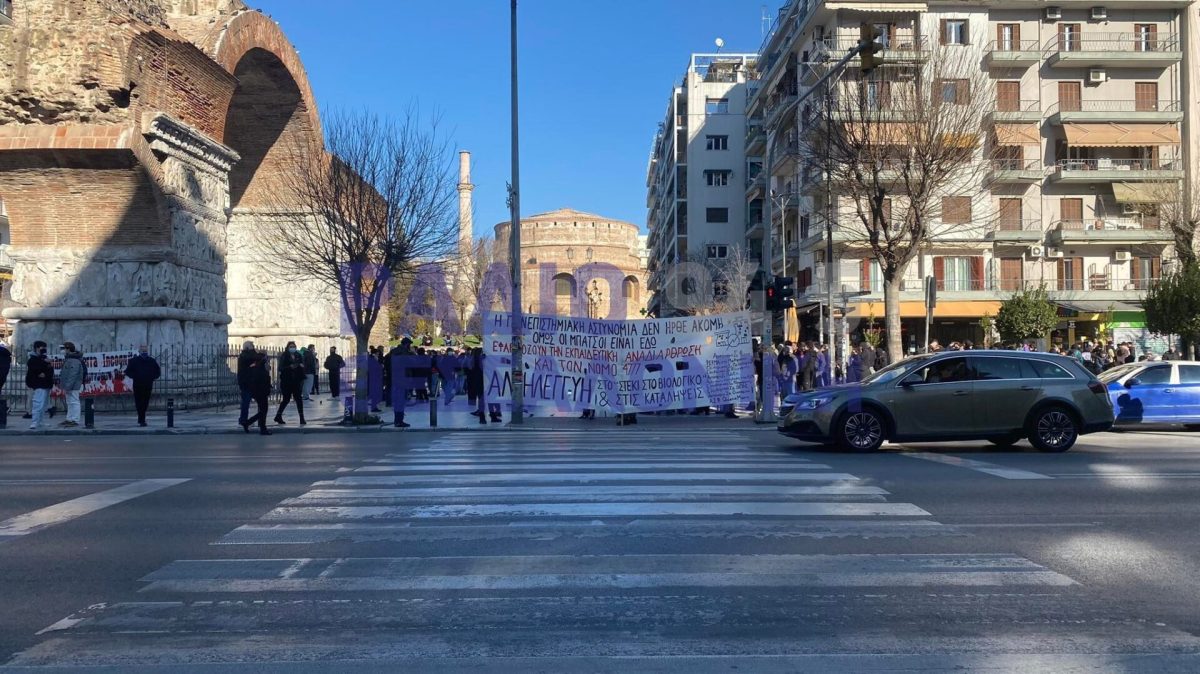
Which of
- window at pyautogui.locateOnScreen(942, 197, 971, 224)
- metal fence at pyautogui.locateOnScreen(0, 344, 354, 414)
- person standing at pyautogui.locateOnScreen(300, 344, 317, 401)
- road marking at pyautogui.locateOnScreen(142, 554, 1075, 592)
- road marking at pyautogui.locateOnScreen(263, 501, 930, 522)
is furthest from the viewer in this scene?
window at pyautogui.locateOnScreen(942, 197, 971, 224)

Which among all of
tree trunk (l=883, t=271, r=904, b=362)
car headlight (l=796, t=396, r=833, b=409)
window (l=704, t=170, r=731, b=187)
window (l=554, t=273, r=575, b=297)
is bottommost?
car headlight (l=796, t=396, r=833, b=409)

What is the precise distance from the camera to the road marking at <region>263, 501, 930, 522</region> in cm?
804

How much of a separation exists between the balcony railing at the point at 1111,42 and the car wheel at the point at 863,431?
36573 millimetres

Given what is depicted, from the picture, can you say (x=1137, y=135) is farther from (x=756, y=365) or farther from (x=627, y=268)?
(x=627, y=268)

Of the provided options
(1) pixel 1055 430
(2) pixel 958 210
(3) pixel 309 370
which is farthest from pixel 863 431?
(2) pixel 958 210

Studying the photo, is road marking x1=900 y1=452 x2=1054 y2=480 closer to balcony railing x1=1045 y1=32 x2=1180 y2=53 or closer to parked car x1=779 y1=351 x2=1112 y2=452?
parked car x1=779 y1=351 x2=1112 y2=452

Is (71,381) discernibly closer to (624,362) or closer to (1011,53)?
(624,362)

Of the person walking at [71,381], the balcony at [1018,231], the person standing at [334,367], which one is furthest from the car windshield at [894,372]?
the balcony at [1018,231]

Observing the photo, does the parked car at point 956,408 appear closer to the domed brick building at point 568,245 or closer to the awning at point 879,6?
the awning at point 879,6

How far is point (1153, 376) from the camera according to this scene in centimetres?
1733

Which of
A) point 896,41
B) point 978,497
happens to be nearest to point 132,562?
point 978,497

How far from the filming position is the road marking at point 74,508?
25.5 feet

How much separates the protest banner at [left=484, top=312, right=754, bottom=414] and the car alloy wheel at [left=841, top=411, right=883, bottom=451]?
6.50 metres

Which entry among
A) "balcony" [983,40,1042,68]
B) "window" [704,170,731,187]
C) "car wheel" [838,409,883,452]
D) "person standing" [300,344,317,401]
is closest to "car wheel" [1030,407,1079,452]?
"car wheel" [838,409,883,452]
